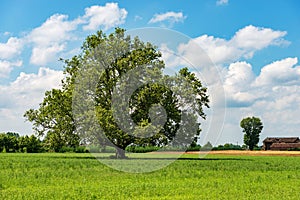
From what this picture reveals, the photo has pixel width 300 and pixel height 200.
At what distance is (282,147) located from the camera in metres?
145


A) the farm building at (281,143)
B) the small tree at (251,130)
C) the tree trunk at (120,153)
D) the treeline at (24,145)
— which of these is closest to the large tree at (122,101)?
the tree trunk at (120,153)

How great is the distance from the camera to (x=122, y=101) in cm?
4906

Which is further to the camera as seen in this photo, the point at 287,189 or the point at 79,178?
the point at 79,178

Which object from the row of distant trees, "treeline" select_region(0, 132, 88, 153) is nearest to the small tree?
"treeline" select_region(0, 132, 88, 153)

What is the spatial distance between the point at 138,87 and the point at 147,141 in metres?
6.21

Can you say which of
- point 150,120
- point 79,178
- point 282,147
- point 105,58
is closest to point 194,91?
point 150,120

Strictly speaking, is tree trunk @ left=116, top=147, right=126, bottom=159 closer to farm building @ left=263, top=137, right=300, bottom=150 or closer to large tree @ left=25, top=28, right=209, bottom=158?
large tree @ left=25, top=28, right=209, bottom=158

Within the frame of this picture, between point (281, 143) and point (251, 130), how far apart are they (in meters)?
15.9

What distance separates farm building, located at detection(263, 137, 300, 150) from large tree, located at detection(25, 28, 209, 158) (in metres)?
99.2

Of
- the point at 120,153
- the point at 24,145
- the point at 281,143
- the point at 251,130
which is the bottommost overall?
the point at 120,153

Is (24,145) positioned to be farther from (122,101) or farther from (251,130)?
(251,130)

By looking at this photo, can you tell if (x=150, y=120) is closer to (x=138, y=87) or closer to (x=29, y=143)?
(x=138, y=87)

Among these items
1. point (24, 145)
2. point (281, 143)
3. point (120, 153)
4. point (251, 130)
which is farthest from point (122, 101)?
point (251, 130)

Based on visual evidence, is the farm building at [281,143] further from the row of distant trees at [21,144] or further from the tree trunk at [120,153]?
the tree trunk at [120,153]
